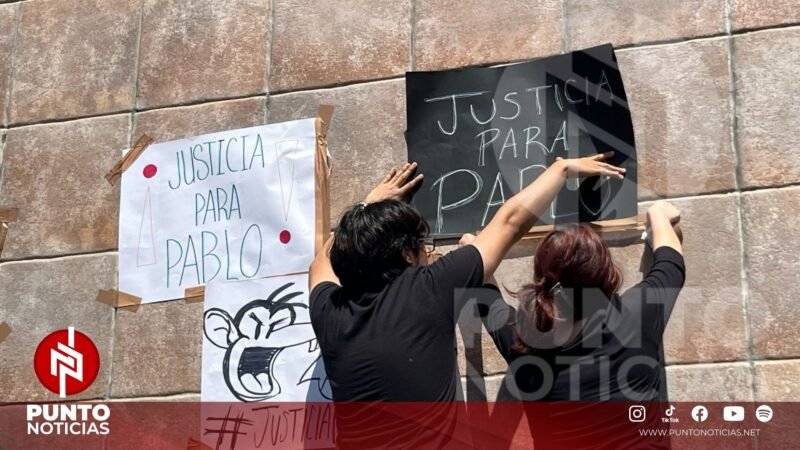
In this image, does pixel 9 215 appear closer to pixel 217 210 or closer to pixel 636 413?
pixel 217 210

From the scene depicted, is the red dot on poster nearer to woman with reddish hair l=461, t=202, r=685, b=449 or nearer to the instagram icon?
woman with reddish hair l=461, t=202, r=685, b=449

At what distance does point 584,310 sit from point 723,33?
118 cm

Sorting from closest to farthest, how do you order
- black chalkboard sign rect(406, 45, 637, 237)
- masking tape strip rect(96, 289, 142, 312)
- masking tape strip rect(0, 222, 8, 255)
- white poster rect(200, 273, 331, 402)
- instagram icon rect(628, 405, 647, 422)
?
instagram icon rect(628, 405, 647, 422), black chalkboard sign rect(406, 45, 637, 237), white poster rect(200, 273, 331, 402), masking tape strip rect(96, 289, 142, 312), masking tape strip rect(0, 222, 8, 255)

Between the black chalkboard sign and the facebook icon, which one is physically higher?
the black chalkboard sign

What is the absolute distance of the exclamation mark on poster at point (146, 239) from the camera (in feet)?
16.4

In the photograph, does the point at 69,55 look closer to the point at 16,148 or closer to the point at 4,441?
the point at 16,148

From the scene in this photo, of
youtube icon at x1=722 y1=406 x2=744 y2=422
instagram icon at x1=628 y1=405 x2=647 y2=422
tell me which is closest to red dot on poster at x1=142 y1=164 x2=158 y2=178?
instagram icon at x1=628 y1=405 x2=647 y2=422

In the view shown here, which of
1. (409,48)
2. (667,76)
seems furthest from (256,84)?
(667,76)

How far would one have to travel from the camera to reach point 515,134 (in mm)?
4547

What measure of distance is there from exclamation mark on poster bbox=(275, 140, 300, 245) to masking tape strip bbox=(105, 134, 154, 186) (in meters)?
0.59

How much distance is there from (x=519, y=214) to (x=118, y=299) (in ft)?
5.76

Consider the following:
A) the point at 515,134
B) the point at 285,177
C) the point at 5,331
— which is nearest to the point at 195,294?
the point at 285,177

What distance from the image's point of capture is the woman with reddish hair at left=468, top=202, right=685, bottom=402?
3.85 metres

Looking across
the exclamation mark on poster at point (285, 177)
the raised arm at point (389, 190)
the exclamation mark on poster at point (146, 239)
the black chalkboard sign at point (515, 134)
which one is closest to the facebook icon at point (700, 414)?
the black chalkboard sign at point (515, 134)
